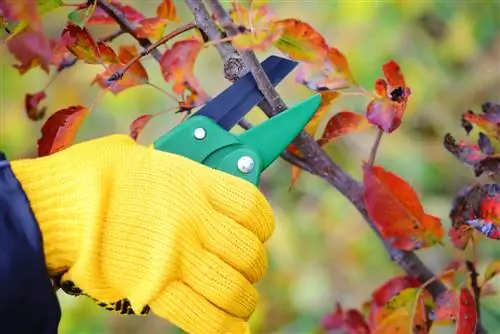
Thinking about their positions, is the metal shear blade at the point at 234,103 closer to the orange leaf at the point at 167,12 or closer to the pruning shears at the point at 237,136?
the pruning shears at the point at 237,136

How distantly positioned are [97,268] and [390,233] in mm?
352

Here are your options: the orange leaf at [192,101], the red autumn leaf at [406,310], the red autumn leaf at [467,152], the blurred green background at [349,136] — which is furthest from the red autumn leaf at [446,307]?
the blurred green background at [349,136]

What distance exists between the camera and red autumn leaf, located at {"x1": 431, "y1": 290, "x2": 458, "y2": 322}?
887 mm

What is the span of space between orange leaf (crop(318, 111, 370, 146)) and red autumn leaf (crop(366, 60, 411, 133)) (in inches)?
2.2

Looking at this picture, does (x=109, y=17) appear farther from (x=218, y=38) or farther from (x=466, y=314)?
(x=466, y=314)

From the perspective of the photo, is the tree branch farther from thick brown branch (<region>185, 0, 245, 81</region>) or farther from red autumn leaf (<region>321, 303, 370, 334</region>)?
red autumn leaf (<region>321, 303, 370, 334</region>)

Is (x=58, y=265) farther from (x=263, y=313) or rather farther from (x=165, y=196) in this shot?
(x=263, y=313)

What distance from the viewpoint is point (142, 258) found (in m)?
0.72

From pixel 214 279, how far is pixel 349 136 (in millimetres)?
1027

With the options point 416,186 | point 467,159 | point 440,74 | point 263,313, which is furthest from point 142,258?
point 440,74

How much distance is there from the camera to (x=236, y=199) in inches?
29.6

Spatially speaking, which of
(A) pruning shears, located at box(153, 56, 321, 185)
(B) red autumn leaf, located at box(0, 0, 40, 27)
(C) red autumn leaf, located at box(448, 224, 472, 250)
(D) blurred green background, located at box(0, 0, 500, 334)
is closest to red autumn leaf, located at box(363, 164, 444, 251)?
(C) red autumn leaf, located at box(448, 224, 472, 250)

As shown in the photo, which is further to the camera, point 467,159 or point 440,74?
point 440,74

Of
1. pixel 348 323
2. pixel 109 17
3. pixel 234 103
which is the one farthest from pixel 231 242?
pixel 348 323
